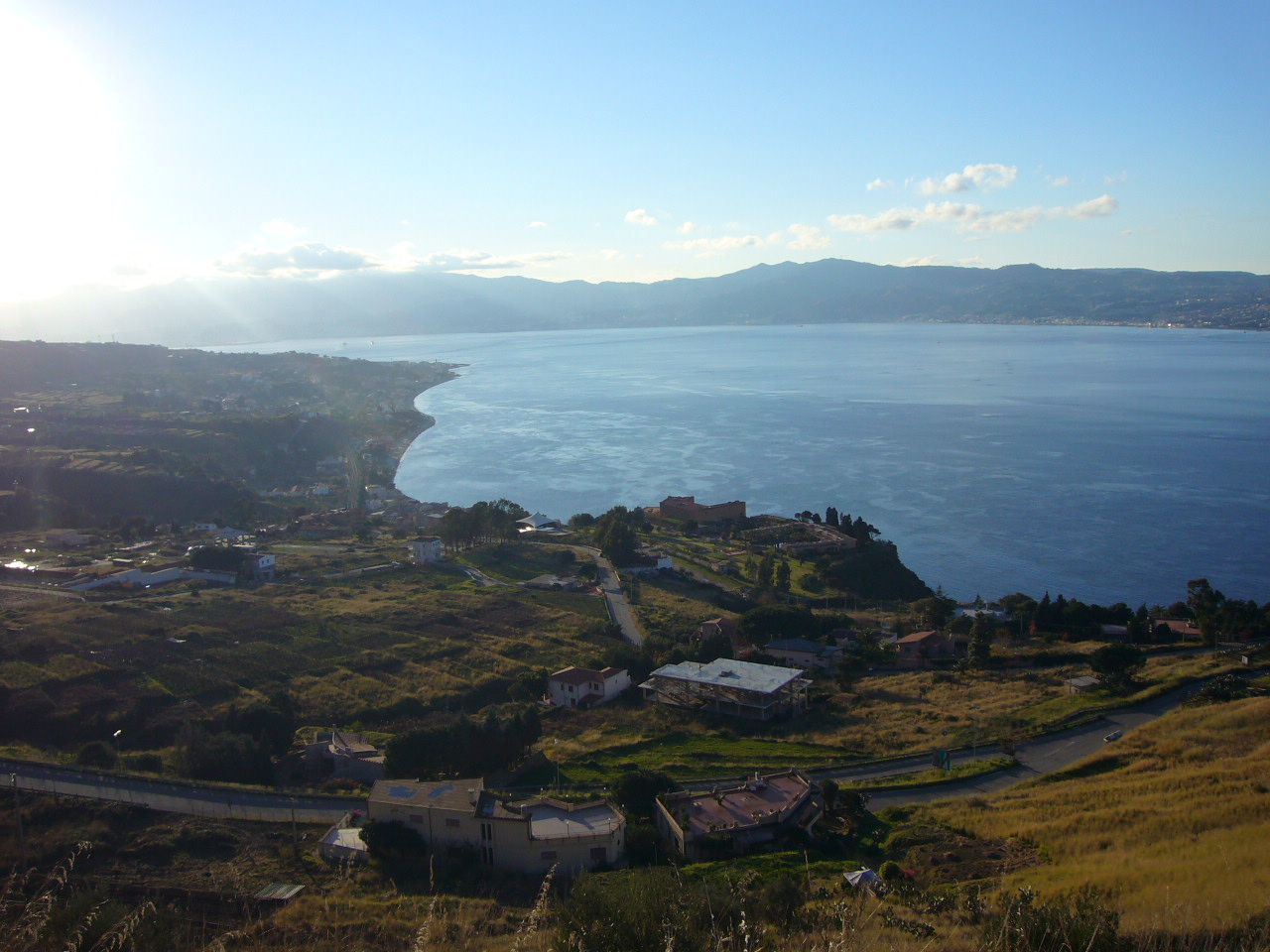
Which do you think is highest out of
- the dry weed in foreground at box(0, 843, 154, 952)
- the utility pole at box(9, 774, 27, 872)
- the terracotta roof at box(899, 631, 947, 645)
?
the dry weed in foreground at box(0, 843, 154, 952)

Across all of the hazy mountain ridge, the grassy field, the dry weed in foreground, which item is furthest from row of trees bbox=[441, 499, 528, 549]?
the hazy mountain ridge

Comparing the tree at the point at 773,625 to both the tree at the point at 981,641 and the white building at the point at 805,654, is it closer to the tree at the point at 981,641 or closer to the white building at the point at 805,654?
the white building at the point at 805,654

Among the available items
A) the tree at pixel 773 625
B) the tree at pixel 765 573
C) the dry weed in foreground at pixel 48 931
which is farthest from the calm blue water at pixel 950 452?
the dry weed in foreground at pixel 48 931

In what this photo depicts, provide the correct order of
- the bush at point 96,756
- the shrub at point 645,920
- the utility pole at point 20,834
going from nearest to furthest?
the shrub at point 645,920
the utility pole at point 20,834
the bush at point 96,756

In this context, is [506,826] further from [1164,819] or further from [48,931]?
[1164,819]

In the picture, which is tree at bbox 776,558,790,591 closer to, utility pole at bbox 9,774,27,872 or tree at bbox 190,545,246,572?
tree at bbox 190,545,246,572

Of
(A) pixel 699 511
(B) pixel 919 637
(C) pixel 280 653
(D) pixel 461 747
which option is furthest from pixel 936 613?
(A) pixel 699 511

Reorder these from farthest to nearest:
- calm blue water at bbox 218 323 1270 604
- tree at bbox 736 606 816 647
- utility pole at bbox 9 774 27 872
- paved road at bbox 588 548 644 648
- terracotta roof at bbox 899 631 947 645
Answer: calm blue water at bbox 218 323 1270 604, paved road at bbox 588 548 644 648, tree at bbox 736 606 816 647, terracotta roof at bbox 899 631 947 645, utility pole at bbox 9 774 27 872

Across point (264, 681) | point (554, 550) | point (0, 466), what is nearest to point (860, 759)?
point (264, 681)
